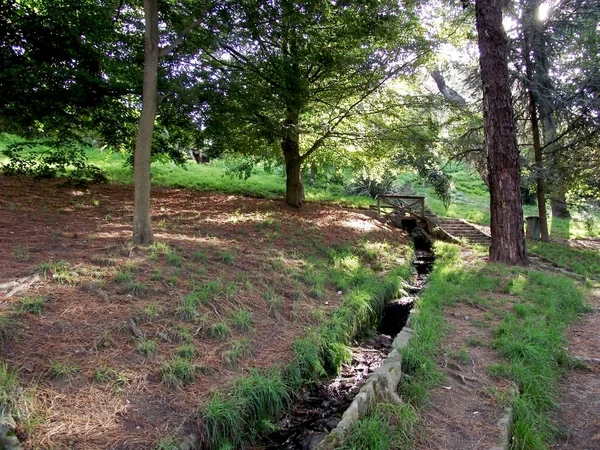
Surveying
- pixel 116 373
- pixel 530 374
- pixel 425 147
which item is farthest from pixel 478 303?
pixel 425 147

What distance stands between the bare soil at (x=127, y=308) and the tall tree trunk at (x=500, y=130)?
385 cm

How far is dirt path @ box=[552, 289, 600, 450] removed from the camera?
332 cm

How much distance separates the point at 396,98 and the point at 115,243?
888cm

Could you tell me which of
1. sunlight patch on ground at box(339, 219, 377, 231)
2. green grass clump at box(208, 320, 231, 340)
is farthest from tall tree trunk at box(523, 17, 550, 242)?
green grass clump at box(208, 320, 231, 340)

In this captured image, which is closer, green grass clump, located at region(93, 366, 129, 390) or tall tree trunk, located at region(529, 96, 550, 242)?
green grass clump, located at region(93, 366, 129, 390)

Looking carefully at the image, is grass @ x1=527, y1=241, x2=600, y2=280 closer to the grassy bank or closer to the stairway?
the stairway

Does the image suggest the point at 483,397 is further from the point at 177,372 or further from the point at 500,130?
the point at 500,130

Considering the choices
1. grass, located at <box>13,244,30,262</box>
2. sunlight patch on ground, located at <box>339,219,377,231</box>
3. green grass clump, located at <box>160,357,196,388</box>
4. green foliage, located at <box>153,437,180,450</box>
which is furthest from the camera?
sunlight patch on ground, located at <box>339,219,377,231</box>

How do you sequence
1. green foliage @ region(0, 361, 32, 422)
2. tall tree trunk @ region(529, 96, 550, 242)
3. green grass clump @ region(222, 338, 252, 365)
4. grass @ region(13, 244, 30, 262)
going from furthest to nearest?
tall tree trunk @ region(529, 96, 550, 242), grass @ region(13, 244, 30, 262), green grass clump @ region(222, 338, 252, 365), green foliage @ region(0, 361, 32, 422)

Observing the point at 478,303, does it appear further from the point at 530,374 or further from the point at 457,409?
the point at 457,409

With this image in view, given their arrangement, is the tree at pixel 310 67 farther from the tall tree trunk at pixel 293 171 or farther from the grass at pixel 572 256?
the grass at pixel 572 256

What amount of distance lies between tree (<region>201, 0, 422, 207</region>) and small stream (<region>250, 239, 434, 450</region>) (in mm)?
6062

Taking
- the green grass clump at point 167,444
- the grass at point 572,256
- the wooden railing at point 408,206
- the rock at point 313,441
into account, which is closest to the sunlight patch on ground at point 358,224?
the wooden railing at point 408,206

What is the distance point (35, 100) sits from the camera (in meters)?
9.02
